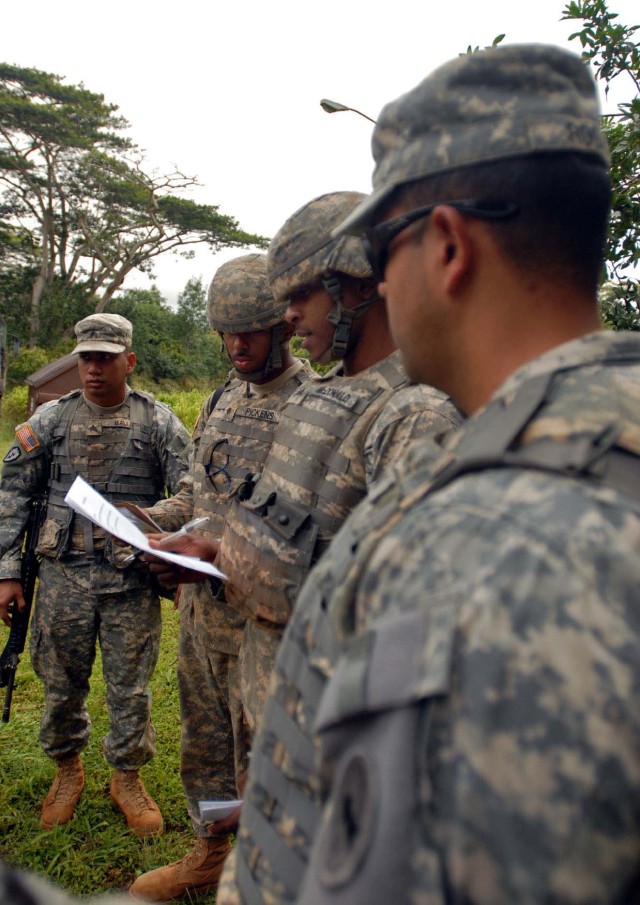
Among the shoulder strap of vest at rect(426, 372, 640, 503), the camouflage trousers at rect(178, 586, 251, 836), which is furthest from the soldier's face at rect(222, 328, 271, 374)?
the shoulder strap of vest at rect(426, 372, 640, 503)

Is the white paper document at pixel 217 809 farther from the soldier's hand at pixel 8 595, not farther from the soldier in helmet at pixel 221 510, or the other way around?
the soldier's hand at pixel 8 595

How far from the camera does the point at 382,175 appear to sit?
110cm

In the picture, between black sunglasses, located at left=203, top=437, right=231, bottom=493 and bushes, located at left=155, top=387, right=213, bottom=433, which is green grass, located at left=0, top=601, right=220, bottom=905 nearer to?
black sunglasses, located at left=203, top=437, right=231, bottom=493

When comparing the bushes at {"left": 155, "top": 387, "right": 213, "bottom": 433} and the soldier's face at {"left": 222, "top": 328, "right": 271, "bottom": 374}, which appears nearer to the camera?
the soldier's face at {"left": 222, "top": 328, "right": 271, "bottom": 374}

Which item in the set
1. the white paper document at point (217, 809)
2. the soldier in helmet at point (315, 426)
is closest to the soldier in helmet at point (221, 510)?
the soldier in helmet at point (315, 426)

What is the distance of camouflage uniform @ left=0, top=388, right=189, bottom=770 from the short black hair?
9.48ft

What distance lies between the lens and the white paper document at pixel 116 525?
84.4 inches

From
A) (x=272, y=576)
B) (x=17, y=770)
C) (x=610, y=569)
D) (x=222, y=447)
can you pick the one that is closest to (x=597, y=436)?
(x=610, y=569)

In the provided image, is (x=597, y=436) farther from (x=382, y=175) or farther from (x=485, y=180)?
(x=382, y=175)

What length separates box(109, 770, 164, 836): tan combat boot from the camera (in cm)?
341

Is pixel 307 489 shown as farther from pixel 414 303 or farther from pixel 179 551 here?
pixel 414 303

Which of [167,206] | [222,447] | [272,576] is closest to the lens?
[272,576]

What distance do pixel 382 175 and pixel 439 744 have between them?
2.60 ft

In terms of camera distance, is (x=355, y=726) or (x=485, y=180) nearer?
(x=355, y=726)
